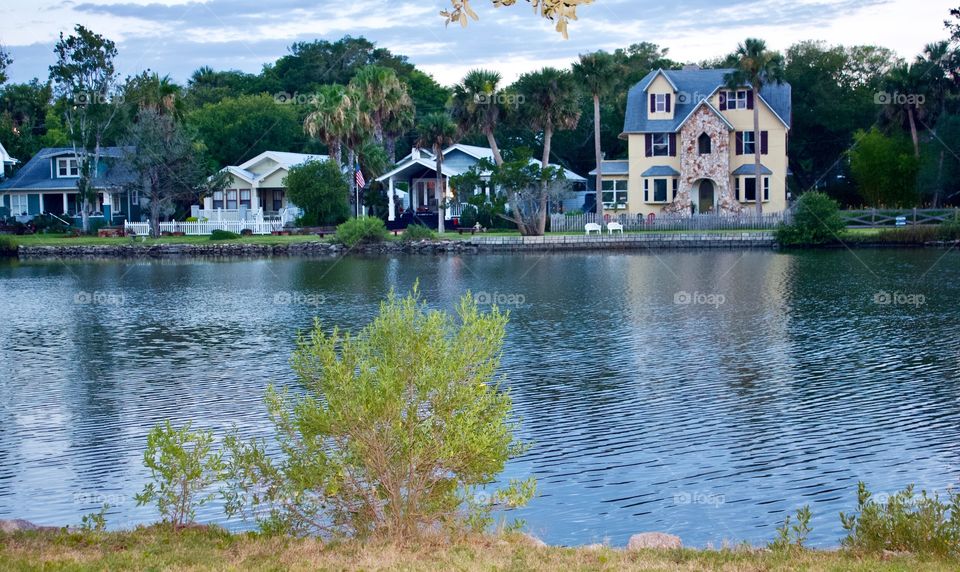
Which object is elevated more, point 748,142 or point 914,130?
point 914,130

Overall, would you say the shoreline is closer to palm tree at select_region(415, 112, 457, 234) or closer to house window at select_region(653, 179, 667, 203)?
palm tree at select_region(415, 112, 457, 234)

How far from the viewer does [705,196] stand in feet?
231

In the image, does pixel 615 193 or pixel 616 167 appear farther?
pixel 616 167

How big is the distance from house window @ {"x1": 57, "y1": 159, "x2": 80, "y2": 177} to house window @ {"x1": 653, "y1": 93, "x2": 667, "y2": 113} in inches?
1551

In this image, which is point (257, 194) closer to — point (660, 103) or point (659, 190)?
point (659, 190)

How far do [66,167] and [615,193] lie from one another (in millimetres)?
37759

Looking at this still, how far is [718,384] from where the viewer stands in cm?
2112

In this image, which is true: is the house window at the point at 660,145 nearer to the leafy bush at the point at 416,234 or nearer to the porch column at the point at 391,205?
the leafy bush at the point at 416,234

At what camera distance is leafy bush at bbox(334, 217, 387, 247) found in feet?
203

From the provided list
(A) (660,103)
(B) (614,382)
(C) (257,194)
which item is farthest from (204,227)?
(B) (614,382)

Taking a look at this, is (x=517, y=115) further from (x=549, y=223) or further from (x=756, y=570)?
(x=756, y=570)

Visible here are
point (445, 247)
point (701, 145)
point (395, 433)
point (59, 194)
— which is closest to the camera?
point (395, 433)

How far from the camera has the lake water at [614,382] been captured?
13.7 meters

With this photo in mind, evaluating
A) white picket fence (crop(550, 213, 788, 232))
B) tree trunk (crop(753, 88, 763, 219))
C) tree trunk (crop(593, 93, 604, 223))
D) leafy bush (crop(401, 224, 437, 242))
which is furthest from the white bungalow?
tree trunk (crop(753, 88, 763, 219))
